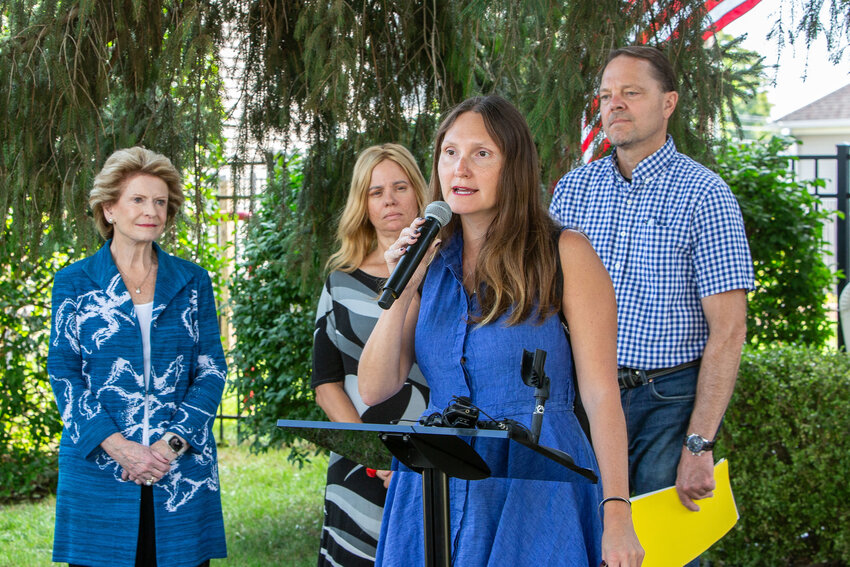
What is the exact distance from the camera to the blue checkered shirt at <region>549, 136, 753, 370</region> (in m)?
2.77

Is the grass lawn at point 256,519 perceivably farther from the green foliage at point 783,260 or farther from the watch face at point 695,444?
the green foliage at point 783,260

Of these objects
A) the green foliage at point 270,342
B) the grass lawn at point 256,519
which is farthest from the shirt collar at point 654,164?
the grass lawn at point 256,519

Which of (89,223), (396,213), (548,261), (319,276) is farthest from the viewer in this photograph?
(319,276)

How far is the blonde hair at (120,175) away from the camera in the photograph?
329cm

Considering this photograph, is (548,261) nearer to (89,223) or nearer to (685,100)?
(685,100)

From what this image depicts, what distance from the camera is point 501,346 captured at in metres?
2.05

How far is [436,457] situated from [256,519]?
16.0 feet

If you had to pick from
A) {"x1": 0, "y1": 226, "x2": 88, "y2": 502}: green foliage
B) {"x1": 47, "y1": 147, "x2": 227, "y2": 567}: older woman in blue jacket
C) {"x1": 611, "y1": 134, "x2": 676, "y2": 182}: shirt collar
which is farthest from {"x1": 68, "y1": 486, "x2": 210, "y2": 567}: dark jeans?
{"x1": 0, "y1": 226, "x2": 88, "y2": 502}: green foliage

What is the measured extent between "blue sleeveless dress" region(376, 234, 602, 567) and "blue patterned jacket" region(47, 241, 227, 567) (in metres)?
1.29

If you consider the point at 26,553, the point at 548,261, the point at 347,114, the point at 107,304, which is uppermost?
the point at 347,114

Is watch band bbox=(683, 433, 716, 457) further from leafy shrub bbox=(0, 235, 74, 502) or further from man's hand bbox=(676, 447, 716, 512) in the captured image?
leafy shrub bbox=(0, 235, 74, 502)

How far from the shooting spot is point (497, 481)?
1991 mm

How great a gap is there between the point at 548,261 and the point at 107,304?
183cm

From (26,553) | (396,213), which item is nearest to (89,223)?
(396,213)
